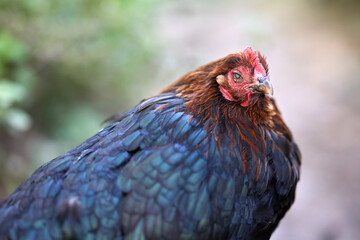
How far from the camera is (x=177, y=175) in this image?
7.76ft

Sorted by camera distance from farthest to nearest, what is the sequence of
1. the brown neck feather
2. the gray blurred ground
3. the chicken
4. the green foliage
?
the gray blurred ground → the green foliage → the brown neck feather → the chicken

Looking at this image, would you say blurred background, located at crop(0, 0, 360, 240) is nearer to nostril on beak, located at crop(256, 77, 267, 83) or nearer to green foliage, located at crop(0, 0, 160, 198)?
green foliage, located at crop(0, 0, 160, 198)

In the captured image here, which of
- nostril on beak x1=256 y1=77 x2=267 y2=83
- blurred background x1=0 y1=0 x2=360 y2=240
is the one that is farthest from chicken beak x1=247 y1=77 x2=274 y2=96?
blurred background x1=0 y1=0 x2=360 y2=240

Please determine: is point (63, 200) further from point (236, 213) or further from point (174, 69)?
point (174, 69)

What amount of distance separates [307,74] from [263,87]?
6.92 metres

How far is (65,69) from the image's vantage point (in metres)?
5.67

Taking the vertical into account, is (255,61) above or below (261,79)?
above

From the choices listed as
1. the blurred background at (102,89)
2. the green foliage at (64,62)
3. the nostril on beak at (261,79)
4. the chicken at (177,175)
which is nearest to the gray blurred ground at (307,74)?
the blurred background at (102,89)

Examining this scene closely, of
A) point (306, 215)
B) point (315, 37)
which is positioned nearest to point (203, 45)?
point (315, 37)

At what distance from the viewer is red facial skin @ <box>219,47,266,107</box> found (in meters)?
2.52

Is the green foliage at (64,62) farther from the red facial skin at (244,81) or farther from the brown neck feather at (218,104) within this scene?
the red facial skin at (244,81)

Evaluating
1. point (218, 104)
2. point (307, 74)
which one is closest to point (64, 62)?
→ point (218, 104)

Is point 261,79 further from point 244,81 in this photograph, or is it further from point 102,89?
point 102,89

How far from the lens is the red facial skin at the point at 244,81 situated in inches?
99.1
